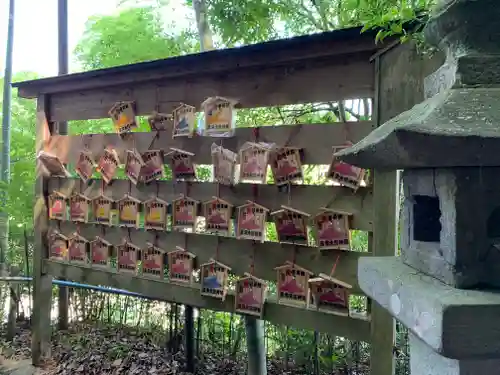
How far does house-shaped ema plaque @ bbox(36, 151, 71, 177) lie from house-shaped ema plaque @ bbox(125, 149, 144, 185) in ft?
2.93

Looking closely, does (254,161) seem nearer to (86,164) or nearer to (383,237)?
(383,237)

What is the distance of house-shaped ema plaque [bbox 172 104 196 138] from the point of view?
3.00 metres

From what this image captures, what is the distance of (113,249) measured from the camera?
3533mm

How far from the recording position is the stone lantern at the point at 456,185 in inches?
39.9

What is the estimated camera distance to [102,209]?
352cm

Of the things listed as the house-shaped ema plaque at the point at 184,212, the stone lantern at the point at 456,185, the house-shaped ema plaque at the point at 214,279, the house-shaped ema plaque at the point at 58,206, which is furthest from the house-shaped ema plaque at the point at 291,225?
the house-shaped ema plaque at the point at 58,206

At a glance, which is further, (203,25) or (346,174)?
(203,25)

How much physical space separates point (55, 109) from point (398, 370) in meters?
3.76

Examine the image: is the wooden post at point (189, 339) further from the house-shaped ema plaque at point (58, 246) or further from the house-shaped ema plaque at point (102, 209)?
the house-shaped ema plaque at point (58, 246)

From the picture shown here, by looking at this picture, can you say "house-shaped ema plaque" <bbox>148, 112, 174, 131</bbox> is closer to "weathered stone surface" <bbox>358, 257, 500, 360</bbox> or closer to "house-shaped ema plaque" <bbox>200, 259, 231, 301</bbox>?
"house-shaped ema plaque" <bbox>200, 259, 231, 301</bbox>

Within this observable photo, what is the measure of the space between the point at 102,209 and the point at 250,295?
1569 millimetres

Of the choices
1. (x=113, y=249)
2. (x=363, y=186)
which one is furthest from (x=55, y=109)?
(x=363, y=186)

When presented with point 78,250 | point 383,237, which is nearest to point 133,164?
point 78,250

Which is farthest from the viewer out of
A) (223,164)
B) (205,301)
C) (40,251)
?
(40,251)
